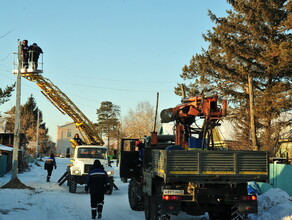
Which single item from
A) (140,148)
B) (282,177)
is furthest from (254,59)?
(140,148)

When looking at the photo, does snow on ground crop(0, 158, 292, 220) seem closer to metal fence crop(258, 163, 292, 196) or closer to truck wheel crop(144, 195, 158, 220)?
truck wheel crop(144, 195, 158, 220)

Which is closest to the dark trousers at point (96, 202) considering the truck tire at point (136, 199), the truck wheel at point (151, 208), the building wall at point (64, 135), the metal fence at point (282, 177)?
the truck wheel at point (151, 208)

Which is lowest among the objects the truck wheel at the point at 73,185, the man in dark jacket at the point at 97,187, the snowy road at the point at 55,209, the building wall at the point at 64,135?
the snowy road at the point at 55,209

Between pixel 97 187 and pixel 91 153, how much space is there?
30.7ft

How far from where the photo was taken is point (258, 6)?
91.8ft

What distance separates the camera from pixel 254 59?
93.5 feet

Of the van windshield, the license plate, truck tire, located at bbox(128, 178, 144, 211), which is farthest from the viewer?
the van windshield

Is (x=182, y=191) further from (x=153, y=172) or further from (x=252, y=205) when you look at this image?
(x=252, y=205)

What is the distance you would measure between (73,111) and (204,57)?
12.3 meters

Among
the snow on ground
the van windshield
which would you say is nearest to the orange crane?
the snow on ground

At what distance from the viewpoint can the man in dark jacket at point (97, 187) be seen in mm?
10875

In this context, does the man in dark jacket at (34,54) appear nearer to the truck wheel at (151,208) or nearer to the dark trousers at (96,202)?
the dark trousers at (96,202)

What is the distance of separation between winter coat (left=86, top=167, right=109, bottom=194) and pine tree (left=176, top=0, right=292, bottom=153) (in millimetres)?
16034

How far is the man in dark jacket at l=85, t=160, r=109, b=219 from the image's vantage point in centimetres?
1088
